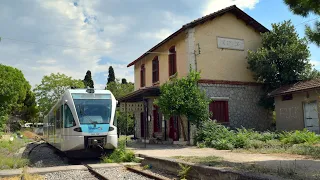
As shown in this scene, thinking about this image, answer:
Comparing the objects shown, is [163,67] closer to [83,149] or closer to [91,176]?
[83,149]

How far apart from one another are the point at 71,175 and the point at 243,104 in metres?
12.2

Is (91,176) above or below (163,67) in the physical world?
below

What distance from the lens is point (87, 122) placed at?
12.0 m

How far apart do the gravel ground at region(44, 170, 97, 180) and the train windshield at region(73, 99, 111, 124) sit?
7.23 feet

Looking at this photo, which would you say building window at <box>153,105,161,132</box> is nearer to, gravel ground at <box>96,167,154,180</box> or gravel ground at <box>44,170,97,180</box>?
gravel ground at <box>96,167,154,180</box>

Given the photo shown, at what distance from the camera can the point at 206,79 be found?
18.2m

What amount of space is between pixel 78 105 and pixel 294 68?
39.8 feet

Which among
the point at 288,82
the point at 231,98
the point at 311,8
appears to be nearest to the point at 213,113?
the point at 231,98

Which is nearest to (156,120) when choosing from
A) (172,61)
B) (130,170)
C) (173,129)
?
(173,129)

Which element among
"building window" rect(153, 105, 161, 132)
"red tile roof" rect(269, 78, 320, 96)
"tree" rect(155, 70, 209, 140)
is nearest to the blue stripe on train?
"tree" rect(155, 70, 209, 140)

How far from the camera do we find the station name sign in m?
19.0

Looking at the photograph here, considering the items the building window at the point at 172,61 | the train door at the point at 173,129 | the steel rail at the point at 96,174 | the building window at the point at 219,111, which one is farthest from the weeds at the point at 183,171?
the building window at the point at 172,61

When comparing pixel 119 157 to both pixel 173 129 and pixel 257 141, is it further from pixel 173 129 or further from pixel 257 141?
pixel 173 129

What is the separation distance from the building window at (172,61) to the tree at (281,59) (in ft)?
14.3
